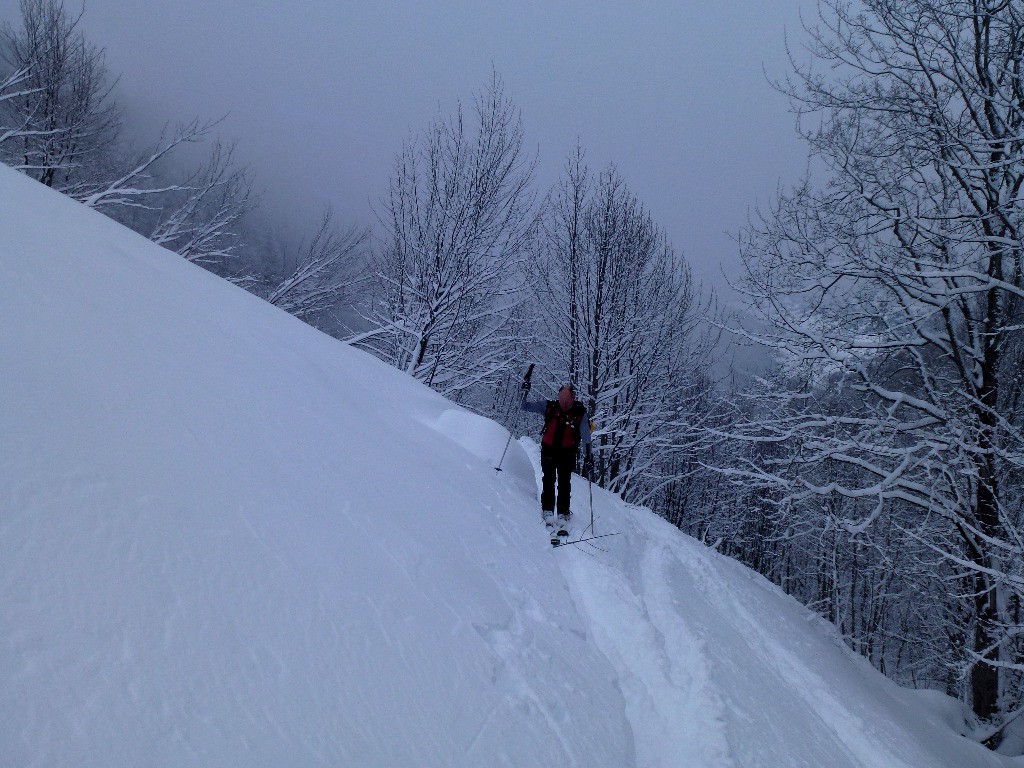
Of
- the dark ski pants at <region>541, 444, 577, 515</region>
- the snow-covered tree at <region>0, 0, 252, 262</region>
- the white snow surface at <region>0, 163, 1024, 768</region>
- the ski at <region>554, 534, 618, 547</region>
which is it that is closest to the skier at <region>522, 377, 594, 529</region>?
the dark ski pants at <region>541, 444, 577, 515</region>

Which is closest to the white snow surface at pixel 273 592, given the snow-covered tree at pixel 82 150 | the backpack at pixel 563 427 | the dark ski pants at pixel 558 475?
the dark ski pants at pixel 558 475

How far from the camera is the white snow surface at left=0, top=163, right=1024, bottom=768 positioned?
1.09m

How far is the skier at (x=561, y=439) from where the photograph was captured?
4.93 meters

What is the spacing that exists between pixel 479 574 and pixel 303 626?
1.31 metres

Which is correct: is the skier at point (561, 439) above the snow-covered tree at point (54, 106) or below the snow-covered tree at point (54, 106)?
below

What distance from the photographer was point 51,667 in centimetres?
96

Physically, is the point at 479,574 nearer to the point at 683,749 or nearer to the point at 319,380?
the point at 683,749

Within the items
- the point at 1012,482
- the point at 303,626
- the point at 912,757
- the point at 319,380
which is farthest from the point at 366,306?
the point at 1012,482

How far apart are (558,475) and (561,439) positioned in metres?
0.39

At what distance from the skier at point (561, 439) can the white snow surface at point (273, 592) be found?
3.14ft

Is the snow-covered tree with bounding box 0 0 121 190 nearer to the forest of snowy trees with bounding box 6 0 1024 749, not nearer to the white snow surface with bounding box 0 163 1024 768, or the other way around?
the forest of snowy trees with bounding box 6 0 1024 749

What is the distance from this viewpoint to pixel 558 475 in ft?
16.5

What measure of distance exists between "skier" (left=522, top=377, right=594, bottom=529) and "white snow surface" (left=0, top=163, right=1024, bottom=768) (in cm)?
96

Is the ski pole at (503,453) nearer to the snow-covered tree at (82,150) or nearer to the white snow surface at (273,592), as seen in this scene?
the white snow surface at (273,592)
